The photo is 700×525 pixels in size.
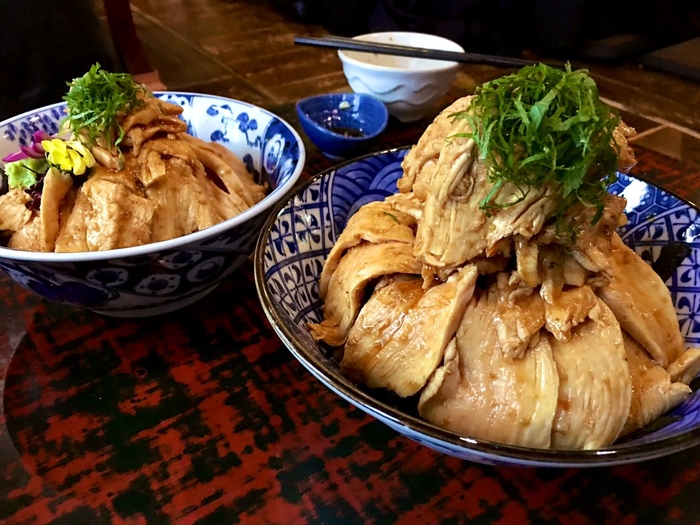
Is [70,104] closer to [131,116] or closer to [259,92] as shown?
[131,116]

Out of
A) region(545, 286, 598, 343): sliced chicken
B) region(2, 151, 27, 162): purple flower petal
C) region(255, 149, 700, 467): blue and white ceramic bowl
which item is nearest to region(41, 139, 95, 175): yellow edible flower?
region(2, 151, 27, 162): purple flower petal

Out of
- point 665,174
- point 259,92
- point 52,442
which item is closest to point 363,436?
point 52,442

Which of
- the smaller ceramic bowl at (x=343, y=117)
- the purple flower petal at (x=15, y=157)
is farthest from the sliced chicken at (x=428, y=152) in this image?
the purple flower petal at (x=15, y=157)

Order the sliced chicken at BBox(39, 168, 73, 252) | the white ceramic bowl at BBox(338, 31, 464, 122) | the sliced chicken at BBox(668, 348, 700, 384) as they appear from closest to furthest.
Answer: the sliced chicken at BBox(668, 348, 700, 384) → the sliced chicken at BBox(39, 168, 73, 252) → the white ceramic bowl at BBox(338, 31, 464, 122)

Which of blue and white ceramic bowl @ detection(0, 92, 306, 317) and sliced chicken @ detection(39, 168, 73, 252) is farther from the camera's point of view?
sliced chicken @ detection(39, 168, 73, 252)

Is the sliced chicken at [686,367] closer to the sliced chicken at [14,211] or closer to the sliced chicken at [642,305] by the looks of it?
the sliced chicken at [642,305]

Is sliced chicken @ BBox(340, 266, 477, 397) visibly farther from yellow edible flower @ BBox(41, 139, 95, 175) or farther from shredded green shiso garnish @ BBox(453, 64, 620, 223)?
yellow edible flower @ BBox(41, 139, 95, 175)

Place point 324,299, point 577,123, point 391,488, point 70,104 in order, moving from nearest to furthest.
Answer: point 577,123 < point 391,488 < point 324,299 < point 70,104
